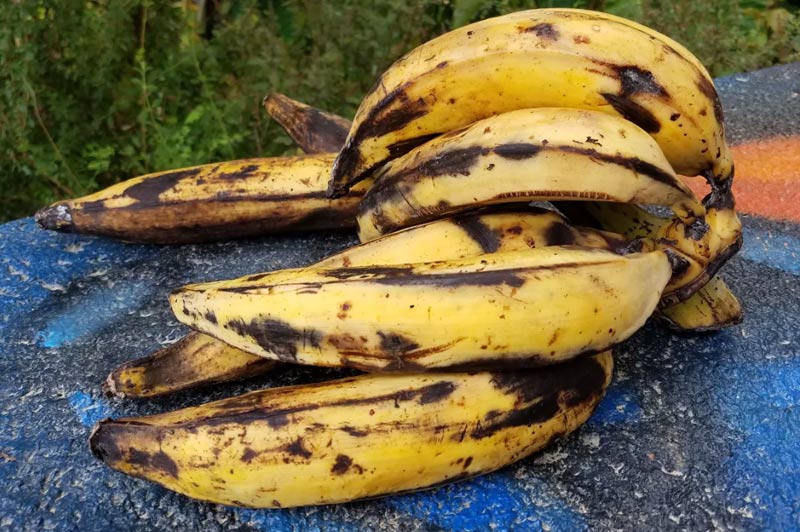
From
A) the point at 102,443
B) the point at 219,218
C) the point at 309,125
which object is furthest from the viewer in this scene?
the point at 309,125

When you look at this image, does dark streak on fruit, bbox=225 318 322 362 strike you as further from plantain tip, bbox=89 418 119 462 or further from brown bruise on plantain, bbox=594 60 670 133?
brown bruise on plantain, bbox=594 60 670 133

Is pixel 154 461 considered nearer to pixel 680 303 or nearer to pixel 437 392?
pixel 437 392

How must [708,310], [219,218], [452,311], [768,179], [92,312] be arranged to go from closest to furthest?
[452,311], [708,310], [92,312], [219,218], [768,179]

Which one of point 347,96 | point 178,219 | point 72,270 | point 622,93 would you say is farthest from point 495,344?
point 347,96

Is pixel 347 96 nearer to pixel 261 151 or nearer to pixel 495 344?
pixel 261 151

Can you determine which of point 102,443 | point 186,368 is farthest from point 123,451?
point 186,368

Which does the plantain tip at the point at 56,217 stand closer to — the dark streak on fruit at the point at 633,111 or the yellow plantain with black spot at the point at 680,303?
the yellow plantain with black spot at the point at 680,303
